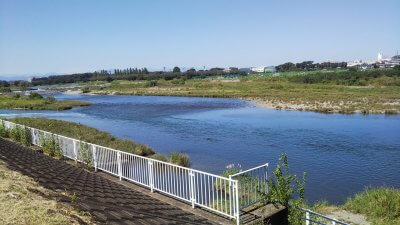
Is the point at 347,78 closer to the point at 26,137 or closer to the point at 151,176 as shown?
the point at 26,137

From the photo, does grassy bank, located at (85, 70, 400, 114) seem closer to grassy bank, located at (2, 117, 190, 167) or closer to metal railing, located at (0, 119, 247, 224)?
grassy bank, located at (2, 117, 190, 167)

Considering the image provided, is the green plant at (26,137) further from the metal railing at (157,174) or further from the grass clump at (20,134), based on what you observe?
the metal railing at (157,174)

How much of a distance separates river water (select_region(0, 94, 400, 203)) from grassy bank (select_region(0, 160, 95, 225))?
13706mm

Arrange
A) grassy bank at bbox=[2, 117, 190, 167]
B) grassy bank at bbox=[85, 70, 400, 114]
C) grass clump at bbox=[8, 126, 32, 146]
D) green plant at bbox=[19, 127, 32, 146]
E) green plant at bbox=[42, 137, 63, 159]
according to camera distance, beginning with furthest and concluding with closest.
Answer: grassy bank at bbox=[85, 70, 400, 114], grassy bank at bbox=[2, 117, 190, 167], grass clump at bbox=[8, 126, 32, 146], green plant at bbox=[19, 127, 32, 146], green plant at bbox=[42, 137, 63, 159]

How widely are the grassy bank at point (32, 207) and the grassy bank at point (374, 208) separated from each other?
31.9 ft

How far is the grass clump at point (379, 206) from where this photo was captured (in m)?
13.0

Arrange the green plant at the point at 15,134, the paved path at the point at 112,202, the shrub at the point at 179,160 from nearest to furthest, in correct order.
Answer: the paved path at the point at 112,202 → the green plant at the point at 15,134 → the shrub at the point at 179,160

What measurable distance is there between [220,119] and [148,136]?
1397 centimetres

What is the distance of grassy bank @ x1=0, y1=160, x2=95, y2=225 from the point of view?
233 inches

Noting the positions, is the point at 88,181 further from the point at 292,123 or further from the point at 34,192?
the point at 292,123

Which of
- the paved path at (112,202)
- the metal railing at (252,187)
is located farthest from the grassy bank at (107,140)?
the metal railing at (252,187)

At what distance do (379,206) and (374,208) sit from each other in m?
0.19

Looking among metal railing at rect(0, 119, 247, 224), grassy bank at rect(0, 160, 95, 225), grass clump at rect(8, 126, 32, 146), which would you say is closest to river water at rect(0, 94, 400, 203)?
metal railing at rect(0, 119, 247, 224)

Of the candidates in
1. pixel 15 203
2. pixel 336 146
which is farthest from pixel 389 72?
pixel 15 203
